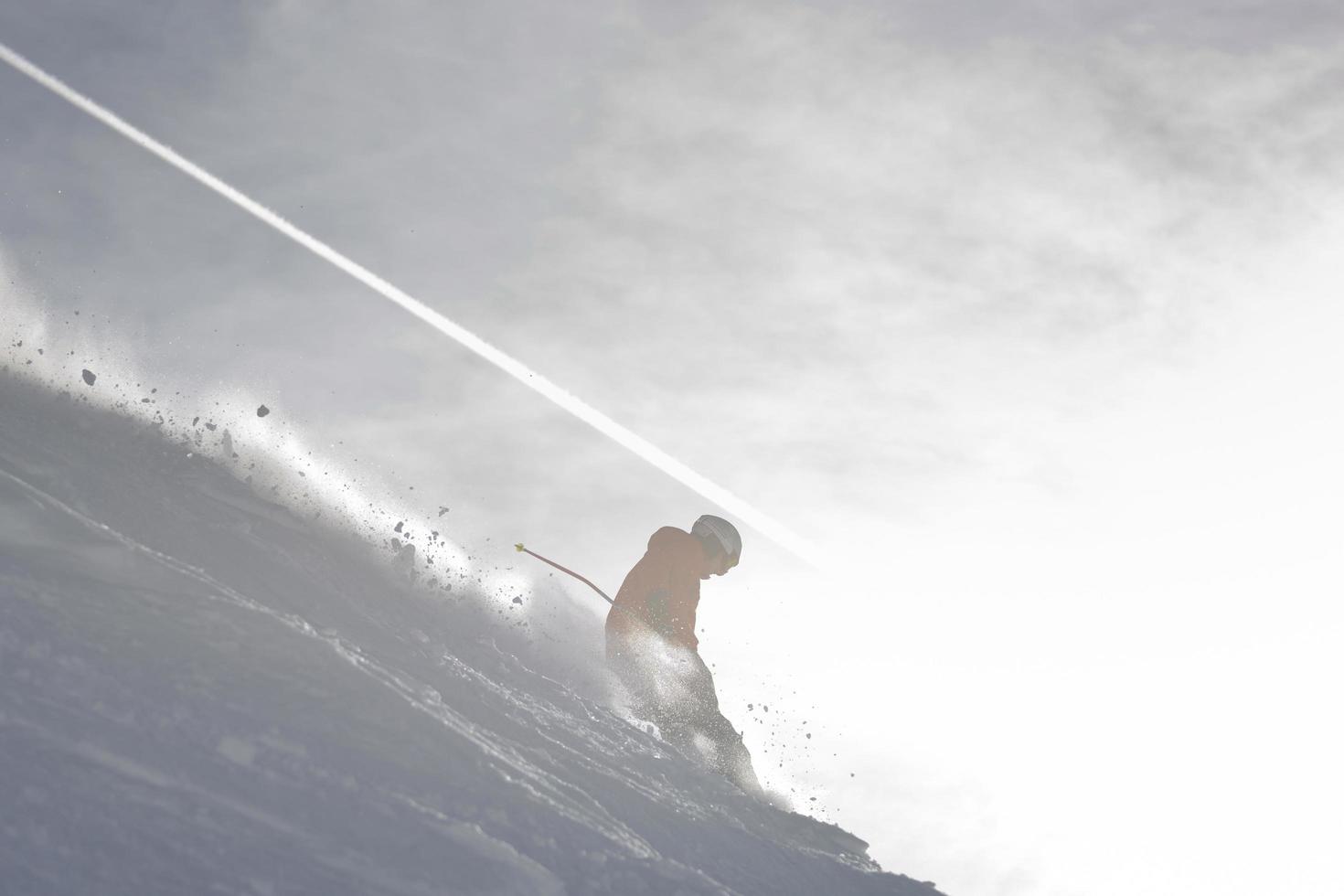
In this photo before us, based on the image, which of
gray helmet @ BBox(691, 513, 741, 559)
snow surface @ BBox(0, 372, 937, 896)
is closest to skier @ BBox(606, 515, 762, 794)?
gray helmet @ BBox(691, 513, 741, 559)

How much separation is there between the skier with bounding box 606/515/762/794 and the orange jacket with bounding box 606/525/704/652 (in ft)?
0.04

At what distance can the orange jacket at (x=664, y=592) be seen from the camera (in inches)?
557

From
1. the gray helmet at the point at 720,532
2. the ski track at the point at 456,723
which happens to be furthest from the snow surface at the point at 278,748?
the gray helmet at the point at 720,532

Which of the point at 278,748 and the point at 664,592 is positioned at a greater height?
the point at 664,592

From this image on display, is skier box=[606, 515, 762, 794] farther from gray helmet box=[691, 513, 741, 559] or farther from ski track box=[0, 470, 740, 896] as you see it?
ski track box=[0, 470, 740, 896]

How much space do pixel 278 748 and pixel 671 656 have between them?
23.5 feet

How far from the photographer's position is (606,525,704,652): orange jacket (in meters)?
14.1

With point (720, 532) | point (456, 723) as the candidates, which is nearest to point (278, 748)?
point (456, 723)

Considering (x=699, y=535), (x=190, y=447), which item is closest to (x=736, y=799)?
(x=699, y=535)

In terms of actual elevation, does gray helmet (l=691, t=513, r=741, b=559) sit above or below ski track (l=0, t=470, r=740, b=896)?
above

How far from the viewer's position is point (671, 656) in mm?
14000

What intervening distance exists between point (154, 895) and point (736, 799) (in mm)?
7168

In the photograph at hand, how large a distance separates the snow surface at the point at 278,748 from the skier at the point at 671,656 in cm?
86

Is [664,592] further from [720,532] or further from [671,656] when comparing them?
[720,532]
